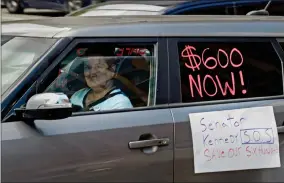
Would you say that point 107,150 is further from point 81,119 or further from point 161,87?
point 161,87

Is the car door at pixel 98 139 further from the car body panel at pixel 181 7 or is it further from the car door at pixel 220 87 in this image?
the car body panel at pixel 181 7

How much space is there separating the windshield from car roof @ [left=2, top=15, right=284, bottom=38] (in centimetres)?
5

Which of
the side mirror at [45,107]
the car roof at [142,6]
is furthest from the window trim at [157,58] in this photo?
the car roof at [142,6]

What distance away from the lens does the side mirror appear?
2303 millimetres

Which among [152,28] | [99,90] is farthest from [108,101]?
[152,28]

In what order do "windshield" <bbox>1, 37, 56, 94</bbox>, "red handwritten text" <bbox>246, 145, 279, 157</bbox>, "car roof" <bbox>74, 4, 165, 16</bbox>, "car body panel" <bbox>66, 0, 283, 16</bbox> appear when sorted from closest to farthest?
"windshield" <bbox>1, 37, 56, 94</bbox>, "red handwritten text" <bbox>246, 145, 279, 157</bbox>, "car body panel" <bbox>66, 0, 283, 16</bbox>, "car roof" <bbox>74, 4, 165, 16</bbox>

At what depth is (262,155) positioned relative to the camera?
111 inches

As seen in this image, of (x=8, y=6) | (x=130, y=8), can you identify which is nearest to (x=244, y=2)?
(x=130, y=8)

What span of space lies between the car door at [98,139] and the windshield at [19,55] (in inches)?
4.5

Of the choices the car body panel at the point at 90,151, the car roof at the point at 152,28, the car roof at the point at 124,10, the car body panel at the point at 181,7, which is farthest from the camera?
the car roof at the point at 124,10

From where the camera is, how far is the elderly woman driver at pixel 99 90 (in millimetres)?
2678

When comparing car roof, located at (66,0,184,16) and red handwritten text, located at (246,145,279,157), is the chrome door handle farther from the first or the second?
car roof, located at (66,0,184,16)

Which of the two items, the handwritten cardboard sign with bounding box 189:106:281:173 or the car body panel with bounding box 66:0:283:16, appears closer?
the handwritten cardboard sign with bounding box 189:106:281:173

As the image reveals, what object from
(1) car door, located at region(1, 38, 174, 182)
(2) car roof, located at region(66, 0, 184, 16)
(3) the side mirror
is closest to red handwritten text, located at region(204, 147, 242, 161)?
(1) car door, located at region(1, 38, 174, 182)
